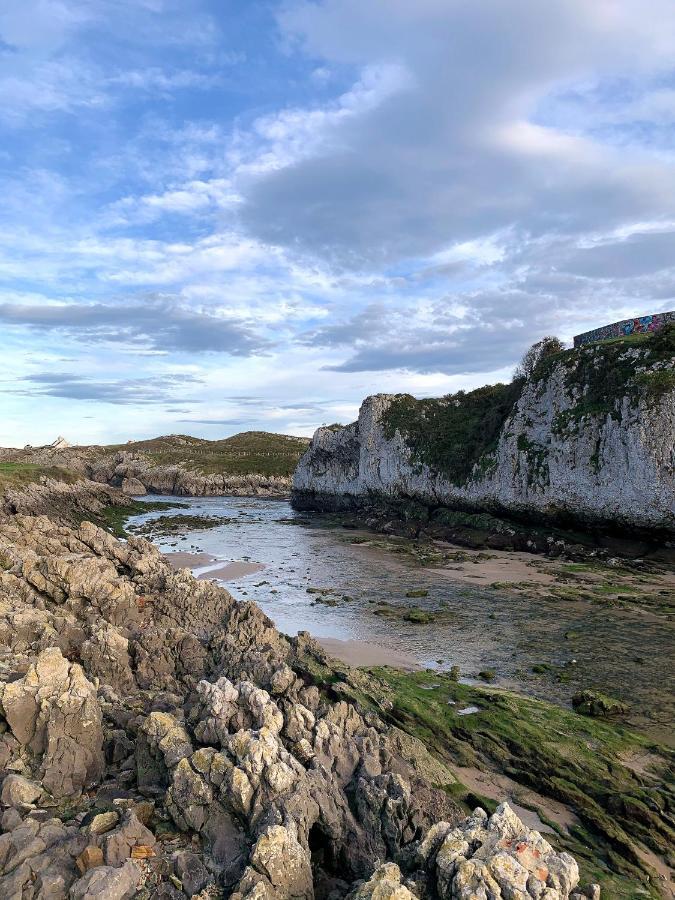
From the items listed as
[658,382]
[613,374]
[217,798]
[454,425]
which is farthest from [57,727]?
[454,425]

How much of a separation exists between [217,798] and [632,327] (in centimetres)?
5180

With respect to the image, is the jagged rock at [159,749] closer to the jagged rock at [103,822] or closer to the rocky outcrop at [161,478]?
the jagged rock at [103,822]

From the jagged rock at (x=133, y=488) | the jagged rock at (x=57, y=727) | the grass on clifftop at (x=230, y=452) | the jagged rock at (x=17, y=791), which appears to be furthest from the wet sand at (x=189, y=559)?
the grass on clifftop at (x=230, y=452)

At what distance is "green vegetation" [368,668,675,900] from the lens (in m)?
9.59

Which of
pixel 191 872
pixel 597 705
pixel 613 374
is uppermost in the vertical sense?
pixel 613 374

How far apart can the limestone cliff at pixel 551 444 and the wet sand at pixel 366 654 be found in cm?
2289

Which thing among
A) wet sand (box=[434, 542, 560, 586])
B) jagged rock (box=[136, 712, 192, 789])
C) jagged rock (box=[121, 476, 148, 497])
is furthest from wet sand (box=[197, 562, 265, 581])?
jagged rock (box=[121, 476, 148, 497])

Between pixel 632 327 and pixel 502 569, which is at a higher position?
pixel 632 327

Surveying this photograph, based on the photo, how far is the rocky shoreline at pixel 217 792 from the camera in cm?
614

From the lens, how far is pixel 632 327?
48.2m

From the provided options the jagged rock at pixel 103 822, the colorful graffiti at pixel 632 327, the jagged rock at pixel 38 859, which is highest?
the colorful graffiti at pixel 632 327

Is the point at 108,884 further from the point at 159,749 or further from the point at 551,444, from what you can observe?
the point at 551,444

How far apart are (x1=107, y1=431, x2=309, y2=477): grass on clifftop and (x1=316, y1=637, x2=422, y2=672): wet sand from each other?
330ft

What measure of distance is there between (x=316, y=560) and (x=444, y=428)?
2826cm
